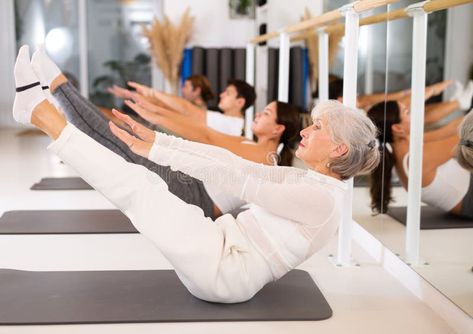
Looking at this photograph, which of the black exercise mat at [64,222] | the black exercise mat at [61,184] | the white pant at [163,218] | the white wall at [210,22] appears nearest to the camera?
the white pant at [163,218]

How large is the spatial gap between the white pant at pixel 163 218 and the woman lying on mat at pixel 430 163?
0.85 meters

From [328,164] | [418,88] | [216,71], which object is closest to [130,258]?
[328,164]

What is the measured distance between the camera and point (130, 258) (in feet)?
9.98

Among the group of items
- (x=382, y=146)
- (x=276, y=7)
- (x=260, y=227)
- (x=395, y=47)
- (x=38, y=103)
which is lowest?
(x=260, y=227)

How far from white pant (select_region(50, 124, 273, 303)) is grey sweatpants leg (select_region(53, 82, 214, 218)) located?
0.97m

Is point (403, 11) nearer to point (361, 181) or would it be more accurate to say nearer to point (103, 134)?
point (361, 181)

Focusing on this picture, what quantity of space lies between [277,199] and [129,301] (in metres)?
0.61

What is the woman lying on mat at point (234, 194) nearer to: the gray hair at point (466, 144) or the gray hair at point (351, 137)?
the gray hair at point (351, 137)

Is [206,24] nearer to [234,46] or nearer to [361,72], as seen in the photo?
[234,46]

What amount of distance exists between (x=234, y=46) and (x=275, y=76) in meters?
1.15

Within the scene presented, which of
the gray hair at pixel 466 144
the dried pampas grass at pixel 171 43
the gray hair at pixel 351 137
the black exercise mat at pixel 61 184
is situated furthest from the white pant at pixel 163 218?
the dried pampas grass at pixel 171 43

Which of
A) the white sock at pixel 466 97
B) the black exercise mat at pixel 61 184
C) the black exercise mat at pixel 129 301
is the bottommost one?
the black exercise mat at pixel 61 184

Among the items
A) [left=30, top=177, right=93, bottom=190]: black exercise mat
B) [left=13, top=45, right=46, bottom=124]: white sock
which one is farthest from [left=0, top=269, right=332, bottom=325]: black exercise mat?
[left=30, top=177, right=93, bottom=190]: black exercise mat

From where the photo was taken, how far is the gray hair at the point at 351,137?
2.29 metres
